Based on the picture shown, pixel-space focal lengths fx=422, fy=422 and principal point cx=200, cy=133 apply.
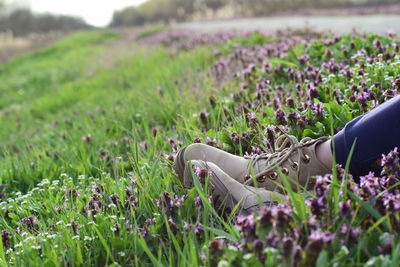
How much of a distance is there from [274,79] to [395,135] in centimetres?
289

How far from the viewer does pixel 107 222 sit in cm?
249

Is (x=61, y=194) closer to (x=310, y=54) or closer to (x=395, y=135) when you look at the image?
(x=395, y=135)

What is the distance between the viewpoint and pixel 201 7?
155 feet

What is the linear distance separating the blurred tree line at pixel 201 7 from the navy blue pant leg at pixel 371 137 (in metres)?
29.4

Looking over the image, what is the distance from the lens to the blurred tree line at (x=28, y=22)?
59269mm

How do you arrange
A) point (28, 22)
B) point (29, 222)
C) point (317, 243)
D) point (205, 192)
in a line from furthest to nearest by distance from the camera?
point (28, 22)
point (29, 222)
point (205, 192)
point (317, 243)

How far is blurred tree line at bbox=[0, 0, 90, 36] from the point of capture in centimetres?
5927

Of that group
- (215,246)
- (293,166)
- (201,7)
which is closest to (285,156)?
(293,166)

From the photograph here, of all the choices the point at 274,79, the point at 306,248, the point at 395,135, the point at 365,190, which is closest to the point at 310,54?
the point at 274,79

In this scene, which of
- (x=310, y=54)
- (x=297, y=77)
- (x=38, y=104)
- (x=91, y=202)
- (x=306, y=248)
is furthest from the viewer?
(x=38, y=104)

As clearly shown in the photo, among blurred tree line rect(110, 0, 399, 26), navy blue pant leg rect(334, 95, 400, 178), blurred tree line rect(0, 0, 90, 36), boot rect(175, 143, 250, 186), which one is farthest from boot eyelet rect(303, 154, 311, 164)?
blurred tree line rect(0, 0, 90, 36)

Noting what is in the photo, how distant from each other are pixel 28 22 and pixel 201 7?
101 feet

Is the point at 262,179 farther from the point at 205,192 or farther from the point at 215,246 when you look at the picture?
the point at 215,246

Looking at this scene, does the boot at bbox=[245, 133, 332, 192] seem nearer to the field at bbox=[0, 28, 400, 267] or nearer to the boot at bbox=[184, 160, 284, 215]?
the boot at bbox=[184, 160, 284, 215]
